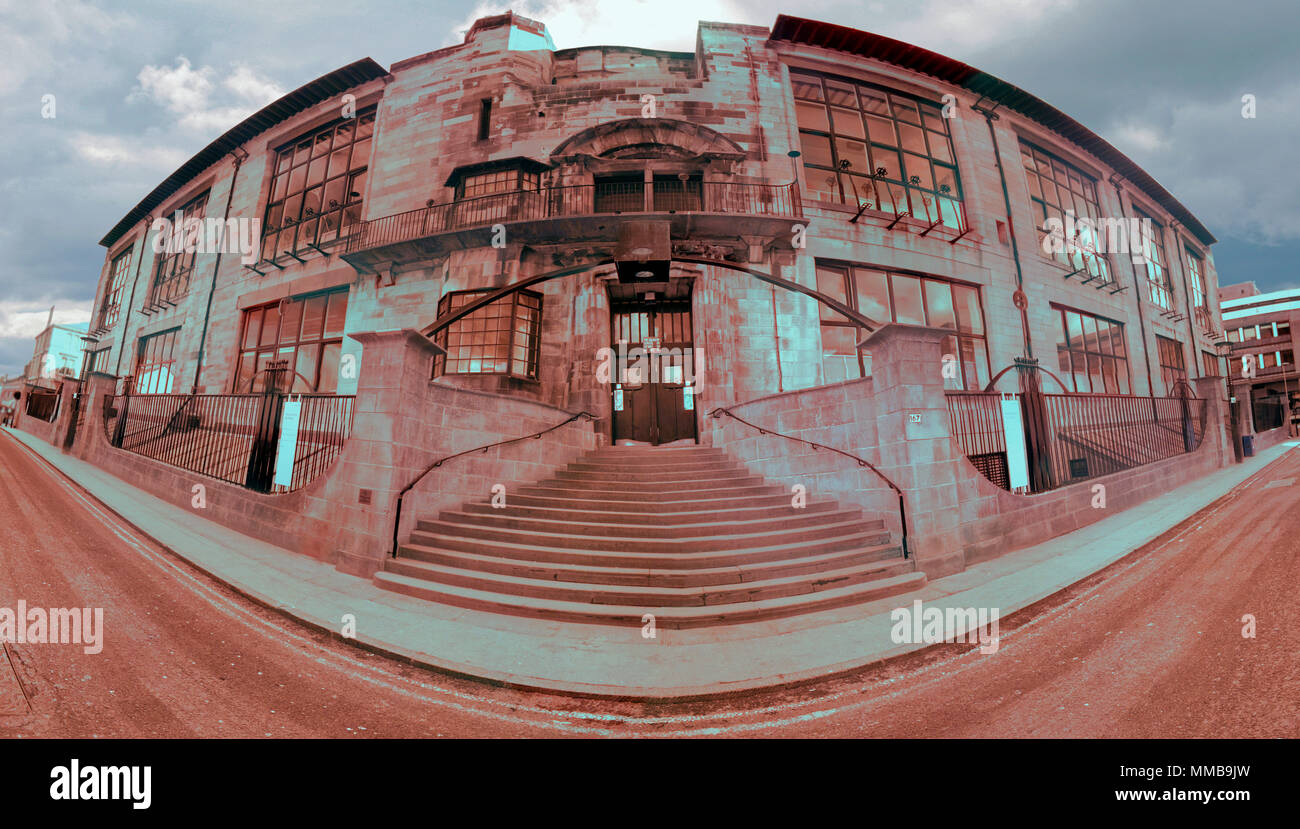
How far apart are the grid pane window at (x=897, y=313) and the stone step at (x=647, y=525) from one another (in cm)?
616

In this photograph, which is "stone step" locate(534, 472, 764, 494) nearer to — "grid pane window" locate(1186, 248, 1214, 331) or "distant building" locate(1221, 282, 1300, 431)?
"grid pane window" locate(1186, 248, 1214, 331)

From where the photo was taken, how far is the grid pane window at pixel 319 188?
1505 centimetres

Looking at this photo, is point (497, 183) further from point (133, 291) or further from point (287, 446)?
point (133, 291)

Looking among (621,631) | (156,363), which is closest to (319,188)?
(156,363)

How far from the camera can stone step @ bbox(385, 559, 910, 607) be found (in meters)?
4.89

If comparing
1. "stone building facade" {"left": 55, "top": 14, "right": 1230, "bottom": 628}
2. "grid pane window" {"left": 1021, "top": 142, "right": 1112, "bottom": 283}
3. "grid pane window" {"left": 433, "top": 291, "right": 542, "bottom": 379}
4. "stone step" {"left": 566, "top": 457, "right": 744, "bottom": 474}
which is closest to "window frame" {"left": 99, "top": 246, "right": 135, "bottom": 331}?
"stone building facade" {"left": 55, "top": 14, "right": 1230, "bottom": 628}

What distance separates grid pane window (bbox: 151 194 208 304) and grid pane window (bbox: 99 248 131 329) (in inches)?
227

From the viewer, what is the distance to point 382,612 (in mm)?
4707

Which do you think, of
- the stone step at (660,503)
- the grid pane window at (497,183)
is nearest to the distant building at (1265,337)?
the stone step at (660,503)

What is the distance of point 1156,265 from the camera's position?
20.5 m
